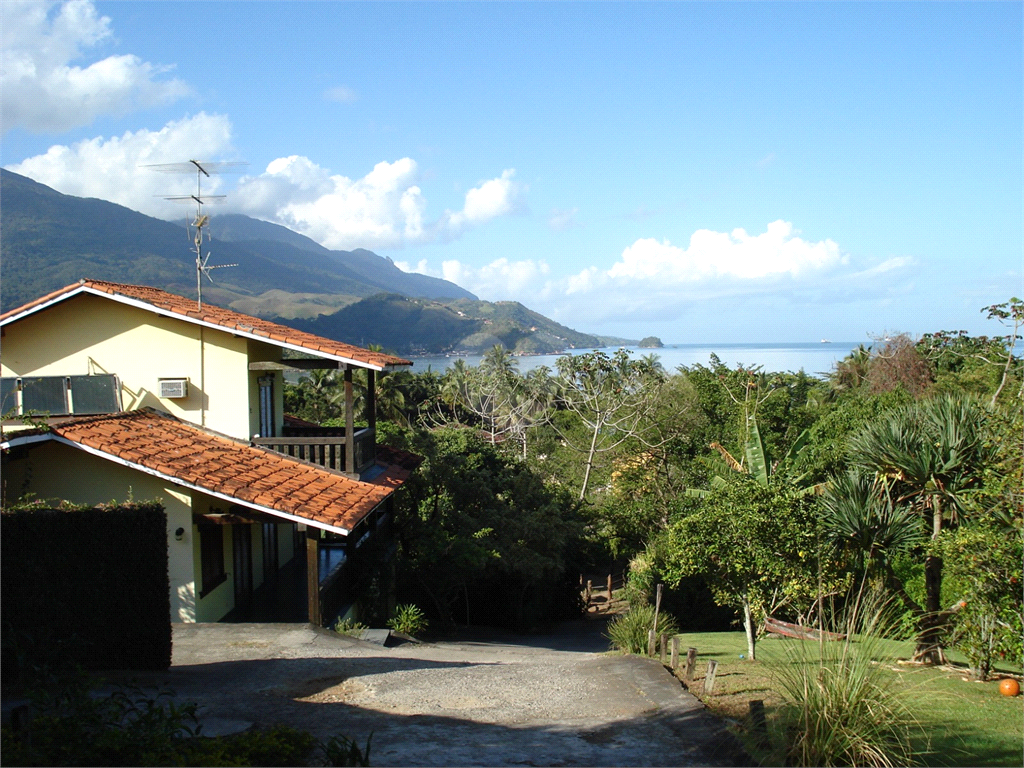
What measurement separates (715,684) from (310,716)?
574 centimetres

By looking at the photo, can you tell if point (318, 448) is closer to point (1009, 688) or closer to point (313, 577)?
point (313, 577)

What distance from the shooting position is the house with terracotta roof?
13.5 metres

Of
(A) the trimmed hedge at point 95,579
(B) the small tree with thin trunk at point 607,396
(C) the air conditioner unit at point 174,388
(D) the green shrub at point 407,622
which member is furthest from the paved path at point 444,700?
(B) the small tree with thin trunk at point 607,396

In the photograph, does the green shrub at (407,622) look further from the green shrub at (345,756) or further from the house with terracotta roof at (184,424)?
the green shrub at (345,756)

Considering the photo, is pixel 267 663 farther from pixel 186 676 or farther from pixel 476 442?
pixel 476 442

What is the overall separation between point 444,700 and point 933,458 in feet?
34.8

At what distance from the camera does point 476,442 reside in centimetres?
2647

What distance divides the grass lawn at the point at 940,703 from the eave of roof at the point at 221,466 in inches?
251

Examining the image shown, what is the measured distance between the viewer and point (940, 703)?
9773 mm

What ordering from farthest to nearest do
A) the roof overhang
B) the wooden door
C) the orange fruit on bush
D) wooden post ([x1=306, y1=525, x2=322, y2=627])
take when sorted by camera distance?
the wooden door, wooden post ([x1=306, y1=525, x2=322, y2=627]), the roof overhang, the orange fruit on bush

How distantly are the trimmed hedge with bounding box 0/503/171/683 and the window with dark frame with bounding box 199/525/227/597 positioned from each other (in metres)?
3.91

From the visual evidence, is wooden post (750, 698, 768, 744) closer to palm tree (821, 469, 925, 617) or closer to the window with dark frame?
palm tree (821, 469, 925, 617)

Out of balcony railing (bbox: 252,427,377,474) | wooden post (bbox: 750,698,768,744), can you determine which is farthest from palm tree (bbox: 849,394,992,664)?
balcony railing (bbox: 252,427,377,474)

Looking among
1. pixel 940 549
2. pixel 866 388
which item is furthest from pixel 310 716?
pixel 866 388
